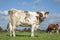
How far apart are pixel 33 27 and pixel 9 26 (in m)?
2.82

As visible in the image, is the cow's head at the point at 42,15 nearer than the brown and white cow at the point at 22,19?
No

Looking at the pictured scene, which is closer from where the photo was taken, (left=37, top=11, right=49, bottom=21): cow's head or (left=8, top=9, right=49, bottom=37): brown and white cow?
(left=8, top=9, right=49, bottom=37): brown and white cow

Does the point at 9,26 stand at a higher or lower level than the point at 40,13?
lower

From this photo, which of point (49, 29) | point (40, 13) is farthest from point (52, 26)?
point (40, 13)

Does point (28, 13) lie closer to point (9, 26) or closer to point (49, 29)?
point (9, 26)

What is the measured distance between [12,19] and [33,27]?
2.54 metres

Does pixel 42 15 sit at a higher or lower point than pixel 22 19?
higher

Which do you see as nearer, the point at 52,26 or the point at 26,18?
Answer: the point at 26,18

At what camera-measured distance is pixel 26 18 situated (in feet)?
73.9

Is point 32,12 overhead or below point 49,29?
overhead

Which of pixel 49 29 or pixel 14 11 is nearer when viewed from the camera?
pixel 14 11

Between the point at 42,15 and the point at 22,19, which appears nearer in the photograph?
the point at 22,19

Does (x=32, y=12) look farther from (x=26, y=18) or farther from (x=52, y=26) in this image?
(x=52, y=26)

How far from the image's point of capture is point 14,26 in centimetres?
2264
